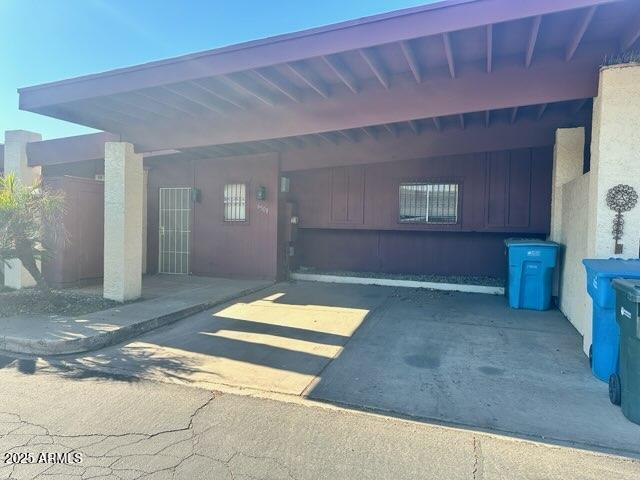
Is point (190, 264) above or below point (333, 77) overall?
below

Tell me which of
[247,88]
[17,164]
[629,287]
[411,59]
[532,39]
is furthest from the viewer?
[17,164]

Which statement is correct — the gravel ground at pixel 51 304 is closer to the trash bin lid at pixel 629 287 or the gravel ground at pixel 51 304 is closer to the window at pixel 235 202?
the window at pixel 235 202

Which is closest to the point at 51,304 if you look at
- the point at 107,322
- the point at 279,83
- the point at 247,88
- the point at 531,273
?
the point at 107,322

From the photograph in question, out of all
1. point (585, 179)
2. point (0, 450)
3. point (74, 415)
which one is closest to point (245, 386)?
point (74, 415)

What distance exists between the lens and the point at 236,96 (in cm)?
628

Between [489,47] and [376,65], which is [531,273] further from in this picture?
[376,65]

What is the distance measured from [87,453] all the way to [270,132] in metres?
5.07

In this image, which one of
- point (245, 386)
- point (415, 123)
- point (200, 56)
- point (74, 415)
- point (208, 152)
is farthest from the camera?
point (208, 152)

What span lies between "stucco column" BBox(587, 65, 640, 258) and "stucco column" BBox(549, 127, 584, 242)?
9.12 ft

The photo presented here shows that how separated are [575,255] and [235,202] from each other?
738 cm

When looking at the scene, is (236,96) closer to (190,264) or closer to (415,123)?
(415,123)

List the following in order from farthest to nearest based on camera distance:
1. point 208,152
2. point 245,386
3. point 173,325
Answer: point 208,152 < point 173,325 < point 245,386

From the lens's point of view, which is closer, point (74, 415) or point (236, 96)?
point (74, 415)

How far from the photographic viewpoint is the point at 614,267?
3967mm
